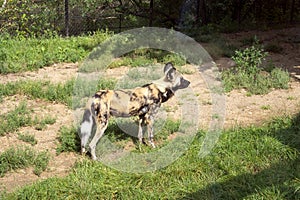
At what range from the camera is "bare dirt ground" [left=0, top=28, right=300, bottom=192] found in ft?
17.5

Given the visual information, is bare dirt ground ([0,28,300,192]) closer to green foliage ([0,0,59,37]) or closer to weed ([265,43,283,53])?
weed ([265,43,283,53])

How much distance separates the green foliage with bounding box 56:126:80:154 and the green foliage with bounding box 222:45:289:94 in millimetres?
3369

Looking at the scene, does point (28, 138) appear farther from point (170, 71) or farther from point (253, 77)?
point (253, 77)

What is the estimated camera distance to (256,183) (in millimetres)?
4656

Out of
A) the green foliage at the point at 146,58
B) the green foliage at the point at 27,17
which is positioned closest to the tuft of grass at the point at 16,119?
the green foliage at the point at 146,58

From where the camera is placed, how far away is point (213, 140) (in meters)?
5.77

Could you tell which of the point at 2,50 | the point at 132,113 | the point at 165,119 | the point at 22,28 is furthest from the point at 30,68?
the point at 132,113

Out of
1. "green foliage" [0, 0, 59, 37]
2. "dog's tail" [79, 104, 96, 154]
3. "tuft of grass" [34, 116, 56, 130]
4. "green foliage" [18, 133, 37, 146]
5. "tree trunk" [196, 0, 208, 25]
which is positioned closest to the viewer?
"dog's tail" [79, 104, 96, 154]

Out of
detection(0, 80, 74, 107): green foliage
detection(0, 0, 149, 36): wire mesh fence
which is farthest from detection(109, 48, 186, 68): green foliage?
detection(0, 0, 149, 36): wire mesh fence

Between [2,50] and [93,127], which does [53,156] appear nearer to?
[93,127]

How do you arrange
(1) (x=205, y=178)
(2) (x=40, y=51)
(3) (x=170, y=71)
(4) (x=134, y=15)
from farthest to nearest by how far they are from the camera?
(4) (x=134, y=15) → (2) (x=40, y=51) → (3) (x=170, y=71) → (1) (x=205, y=178)

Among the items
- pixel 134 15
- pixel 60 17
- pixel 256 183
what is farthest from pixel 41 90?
pixel 134 15

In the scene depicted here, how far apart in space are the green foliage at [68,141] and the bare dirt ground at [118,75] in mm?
83

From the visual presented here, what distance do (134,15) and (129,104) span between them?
8.98 m
